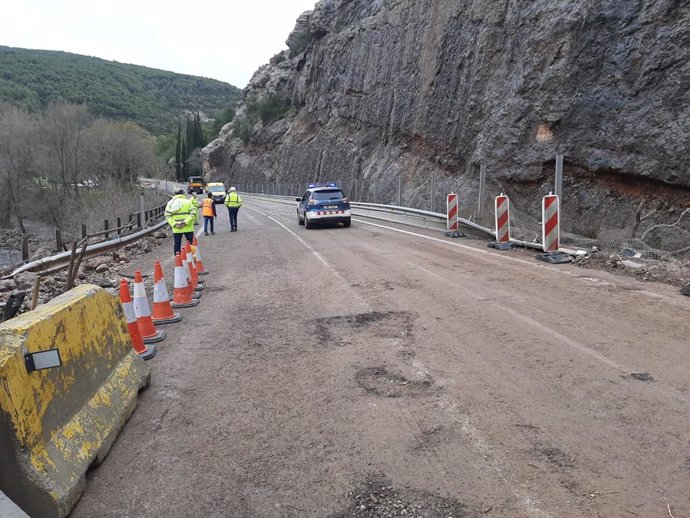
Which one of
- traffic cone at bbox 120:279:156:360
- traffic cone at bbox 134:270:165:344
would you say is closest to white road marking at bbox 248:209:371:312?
traffic cone at bbox 134:270:165:344

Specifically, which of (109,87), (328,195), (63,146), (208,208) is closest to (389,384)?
(328,195)

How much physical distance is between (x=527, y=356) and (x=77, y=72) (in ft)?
507

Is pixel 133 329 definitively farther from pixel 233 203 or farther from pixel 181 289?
pixel 233 203

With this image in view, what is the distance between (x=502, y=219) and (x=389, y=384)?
32.2 feet

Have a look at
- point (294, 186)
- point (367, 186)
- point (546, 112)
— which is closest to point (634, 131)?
point (546, 112)

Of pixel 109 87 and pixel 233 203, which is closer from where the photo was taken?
pixel 233 203

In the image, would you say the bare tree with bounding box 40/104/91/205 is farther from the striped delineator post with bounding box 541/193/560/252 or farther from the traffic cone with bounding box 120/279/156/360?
the traffic cone with bounding box 120/279/156/360

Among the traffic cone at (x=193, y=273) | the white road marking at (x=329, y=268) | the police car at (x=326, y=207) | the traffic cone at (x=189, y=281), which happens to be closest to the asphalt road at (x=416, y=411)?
the white road marking at (x=329, y=268)

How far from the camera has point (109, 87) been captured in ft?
445

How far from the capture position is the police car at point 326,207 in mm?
20062

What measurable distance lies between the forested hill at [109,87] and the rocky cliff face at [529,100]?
262 feet

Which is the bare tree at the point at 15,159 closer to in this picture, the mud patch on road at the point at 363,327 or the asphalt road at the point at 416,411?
the mud patch on road at the point at 363,327

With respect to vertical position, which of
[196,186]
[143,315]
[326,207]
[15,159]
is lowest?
[196,186]

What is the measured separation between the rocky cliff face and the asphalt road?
8.20m
